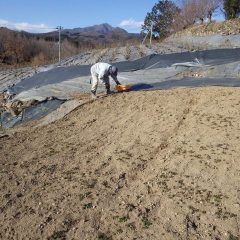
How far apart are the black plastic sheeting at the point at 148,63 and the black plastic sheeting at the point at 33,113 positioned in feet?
8.30

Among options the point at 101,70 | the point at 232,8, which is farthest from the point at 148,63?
the point at 232,8

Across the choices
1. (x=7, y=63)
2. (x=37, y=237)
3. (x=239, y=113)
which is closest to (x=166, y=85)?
(x=239, y=113)

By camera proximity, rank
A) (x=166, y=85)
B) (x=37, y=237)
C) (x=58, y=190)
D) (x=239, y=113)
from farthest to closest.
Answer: (x=166, y=85)
(x=239, y=113)
(x=58, y=190)
(x=37, y=237)

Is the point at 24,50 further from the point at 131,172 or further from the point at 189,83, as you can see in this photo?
the point at 131,172

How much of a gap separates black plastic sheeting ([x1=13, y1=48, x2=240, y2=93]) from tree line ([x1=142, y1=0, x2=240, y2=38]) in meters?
15.6

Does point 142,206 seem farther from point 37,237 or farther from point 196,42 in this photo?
point 196,42

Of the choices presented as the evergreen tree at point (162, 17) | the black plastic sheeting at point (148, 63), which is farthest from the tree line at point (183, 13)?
the black plastic sheeting at point (148, 63)

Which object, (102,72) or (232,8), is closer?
(102,72)

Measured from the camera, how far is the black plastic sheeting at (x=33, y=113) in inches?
386

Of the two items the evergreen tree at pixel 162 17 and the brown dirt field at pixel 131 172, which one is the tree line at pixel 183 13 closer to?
the evergreen tree at pixel 162 17

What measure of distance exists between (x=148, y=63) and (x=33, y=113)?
4.34 meters

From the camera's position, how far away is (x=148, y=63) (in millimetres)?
12508

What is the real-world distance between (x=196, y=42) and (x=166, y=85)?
1205cm

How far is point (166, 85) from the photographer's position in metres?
9.92
